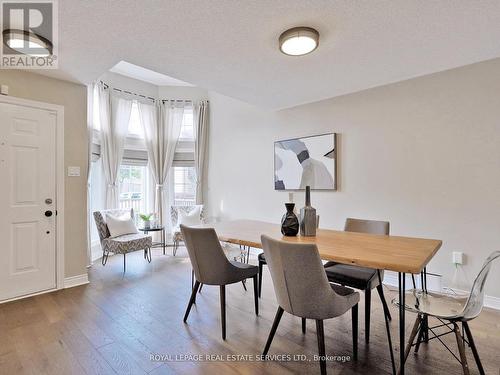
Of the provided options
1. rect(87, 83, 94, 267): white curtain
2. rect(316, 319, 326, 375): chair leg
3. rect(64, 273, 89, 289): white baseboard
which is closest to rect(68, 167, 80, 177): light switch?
rect(87, 83, 94, 267): white curtain

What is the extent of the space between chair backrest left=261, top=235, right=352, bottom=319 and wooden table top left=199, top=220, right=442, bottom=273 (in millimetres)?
148

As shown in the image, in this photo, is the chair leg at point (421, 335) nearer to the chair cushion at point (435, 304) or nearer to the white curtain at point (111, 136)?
the chair cushion at point (435, 304)

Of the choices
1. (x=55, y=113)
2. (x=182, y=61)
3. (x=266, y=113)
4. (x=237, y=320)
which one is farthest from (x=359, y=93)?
(x=55, y=113)

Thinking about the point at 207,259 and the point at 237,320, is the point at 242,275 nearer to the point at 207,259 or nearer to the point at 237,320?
the point at 207,259

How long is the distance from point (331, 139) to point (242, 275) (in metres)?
2.37

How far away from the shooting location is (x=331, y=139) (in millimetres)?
3801

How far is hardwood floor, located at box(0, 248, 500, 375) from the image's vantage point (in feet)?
5.93

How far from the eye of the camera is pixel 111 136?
4.66 meters

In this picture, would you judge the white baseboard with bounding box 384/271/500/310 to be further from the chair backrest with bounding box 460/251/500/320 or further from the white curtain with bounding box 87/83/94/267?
the white curtain with bounding box 87/83/94/267

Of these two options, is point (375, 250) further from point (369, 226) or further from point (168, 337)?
point (168, 337)

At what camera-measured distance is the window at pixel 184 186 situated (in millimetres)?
5754

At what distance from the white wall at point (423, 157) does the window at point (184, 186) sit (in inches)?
81.6

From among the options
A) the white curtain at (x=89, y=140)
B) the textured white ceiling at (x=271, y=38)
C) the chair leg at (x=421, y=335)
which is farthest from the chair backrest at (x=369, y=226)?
the white curtain at (x=89, y=140)

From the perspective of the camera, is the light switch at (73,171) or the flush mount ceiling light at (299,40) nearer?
the flush mount ceiling light at (299,40)
